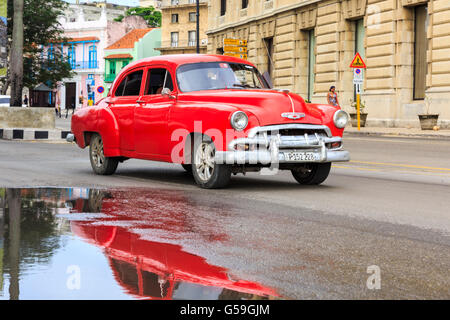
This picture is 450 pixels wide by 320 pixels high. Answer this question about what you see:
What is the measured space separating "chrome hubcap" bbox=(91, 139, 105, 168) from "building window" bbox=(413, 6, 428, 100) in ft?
71.3

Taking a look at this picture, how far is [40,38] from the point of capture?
52.7m

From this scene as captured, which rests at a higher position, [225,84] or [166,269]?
[225,84]

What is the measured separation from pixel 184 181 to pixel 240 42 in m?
33.0

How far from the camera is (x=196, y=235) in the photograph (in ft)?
20.3

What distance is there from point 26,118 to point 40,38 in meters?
29.1

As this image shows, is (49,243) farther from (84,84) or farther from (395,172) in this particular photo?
(84,84)

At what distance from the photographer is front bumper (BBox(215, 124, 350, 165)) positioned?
31.0ft

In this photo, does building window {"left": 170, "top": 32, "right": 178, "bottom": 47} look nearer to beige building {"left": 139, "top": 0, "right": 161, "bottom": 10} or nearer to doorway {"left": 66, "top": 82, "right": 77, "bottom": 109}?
doorway {"left": 66, "top": 82, "right": 77, "bottom": 109}

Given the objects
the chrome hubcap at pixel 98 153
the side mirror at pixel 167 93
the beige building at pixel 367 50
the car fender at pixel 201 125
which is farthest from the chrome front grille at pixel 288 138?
the beige building at pixel 367 50

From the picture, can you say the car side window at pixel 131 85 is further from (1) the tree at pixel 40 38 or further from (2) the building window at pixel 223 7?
(2) the building window at pixel 223 7

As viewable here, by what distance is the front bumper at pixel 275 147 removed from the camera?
945cm

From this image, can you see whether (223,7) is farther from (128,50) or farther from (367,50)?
(128,50)

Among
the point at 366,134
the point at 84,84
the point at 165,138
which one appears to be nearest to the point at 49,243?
the point at 165,138

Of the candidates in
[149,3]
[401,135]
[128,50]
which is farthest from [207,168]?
[149,3]
